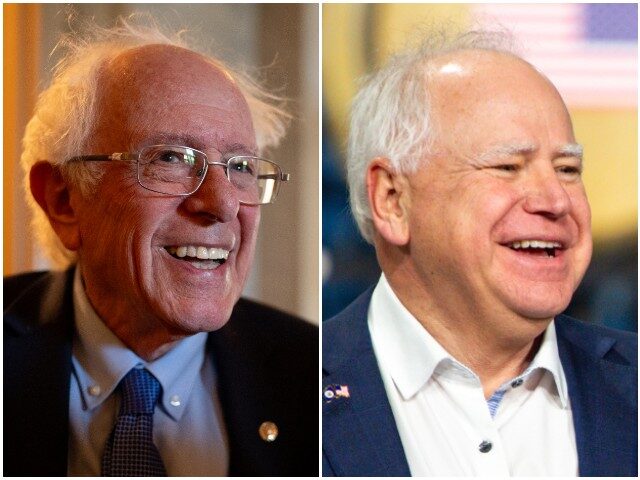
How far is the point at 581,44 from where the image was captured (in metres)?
2.74

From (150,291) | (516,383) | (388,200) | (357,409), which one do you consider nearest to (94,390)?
(150,291)

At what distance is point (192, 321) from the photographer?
8.53 feet

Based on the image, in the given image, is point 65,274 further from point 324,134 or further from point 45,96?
point 324,134

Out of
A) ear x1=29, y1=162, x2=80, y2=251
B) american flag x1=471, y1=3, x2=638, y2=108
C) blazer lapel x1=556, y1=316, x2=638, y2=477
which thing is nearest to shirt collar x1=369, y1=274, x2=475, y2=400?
blazer lapel x1=556, y1=316, x2=638, y2=477

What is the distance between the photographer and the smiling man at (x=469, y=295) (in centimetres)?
258

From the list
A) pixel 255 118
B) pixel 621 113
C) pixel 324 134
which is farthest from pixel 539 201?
pixel 255 118

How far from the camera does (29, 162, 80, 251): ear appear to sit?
8.50ft

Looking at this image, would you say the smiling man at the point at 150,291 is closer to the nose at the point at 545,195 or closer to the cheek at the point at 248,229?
the cheek at the point at 248,229

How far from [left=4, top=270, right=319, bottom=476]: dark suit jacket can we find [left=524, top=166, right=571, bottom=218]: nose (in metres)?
0.76

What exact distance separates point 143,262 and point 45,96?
0.60m

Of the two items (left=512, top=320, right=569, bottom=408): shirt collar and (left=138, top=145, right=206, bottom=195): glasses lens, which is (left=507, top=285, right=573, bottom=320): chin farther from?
(left=138, top=145, right=206, bottom=195): glasses lens

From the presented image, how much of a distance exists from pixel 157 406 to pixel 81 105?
915 millimetres

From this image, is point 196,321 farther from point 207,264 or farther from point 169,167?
point 169,167

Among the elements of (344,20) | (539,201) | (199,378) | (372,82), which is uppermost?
(344,20)
